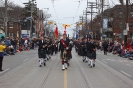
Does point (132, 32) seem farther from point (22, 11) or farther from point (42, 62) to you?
point (42, 62)

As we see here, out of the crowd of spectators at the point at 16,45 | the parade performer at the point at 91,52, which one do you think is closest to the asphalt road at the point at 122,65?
the parade performer at the point at 91,52

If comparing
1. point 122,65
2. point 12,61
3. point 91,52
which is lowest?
point 122,65

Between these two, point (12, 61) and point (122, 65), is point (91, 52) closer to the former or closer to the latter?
point (122, 65)

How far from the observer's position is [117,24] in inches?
2566

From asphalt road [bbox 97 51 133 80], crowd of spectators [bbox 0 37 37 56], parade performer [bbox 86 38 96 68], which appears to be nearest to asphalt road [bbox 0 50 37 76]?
crowd of spectators [bbox 0 37 37 56]

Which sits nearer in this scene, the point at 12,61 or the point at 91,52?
the point at 91,52

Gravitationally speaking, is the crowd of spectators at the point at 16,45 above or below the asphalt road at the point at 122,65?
above

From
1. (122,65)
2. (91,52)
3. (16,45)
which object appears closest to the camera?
(91,52)

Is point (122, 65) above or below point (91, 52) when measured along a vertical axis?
below

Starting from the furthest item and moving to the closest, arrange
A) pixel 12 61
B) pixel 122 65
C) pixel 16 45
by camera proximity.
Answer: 1. pixel 16 45
2. pixel 12 61
3. pixel 122 65

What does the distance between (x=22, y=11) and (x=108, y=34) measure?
26371 millimetres

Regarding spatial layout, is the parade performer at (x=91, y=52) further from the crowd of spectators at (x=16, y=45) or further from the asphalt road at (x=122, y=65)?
the crowd of spectators at (x=16, y=45)

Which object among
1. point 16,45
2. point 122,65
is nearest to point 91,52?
point 122,65

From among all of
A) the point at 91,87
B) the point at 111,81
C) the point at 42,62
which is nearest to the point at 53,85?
the point at 91,87
